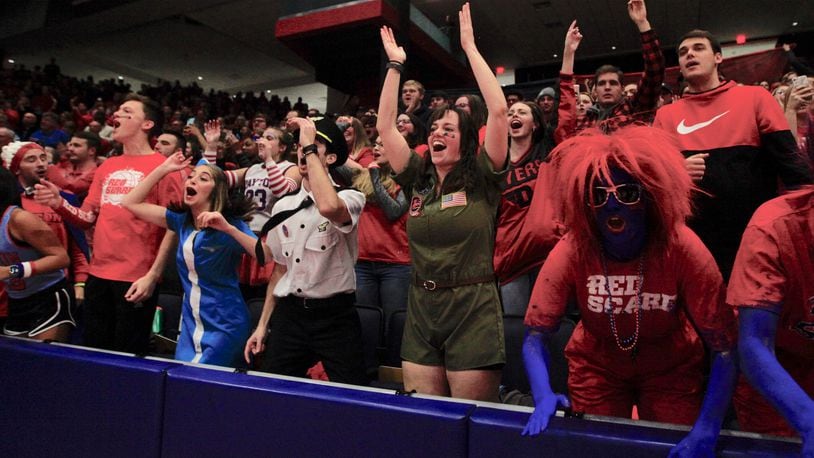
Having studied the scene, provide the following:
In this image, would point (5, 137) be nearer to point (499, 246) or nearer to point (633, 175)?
point (499, 246)

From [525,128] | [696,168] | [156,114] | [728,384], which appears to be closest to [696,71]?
[696,168]

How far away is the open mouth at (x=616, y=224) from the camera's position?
1445 mm

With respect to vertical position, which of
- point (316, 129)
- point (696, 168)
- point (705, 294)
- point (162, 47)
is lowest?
point (705, 294)

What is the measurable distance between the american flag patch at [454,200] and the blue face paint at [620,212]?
722 millimetres

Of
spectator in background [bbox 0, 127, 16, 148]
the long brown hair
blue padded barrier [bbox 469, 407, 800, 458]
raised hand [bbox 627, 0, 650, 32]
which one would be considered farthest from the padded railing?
spectator in background [bbox 0, 127, 16, 148]

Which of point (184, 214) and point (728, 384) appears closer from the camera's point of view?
point (728, 384)

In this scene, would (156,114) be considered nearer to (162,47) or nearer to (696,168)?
(696,168)

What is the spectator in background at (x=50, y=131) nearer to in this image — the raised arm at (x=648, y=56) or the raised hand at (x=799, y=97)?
the raised arm at (x=648, y=56)

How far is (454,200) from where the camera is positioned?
2.15 m

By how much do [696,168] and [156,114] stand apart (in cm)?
287

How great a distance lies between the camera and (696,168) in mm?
2023

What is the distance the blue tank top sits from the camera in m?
2.97

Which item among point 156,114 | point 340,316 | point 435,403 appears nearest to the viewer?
point 435,403

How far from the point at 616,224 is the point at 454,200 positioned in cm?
79
